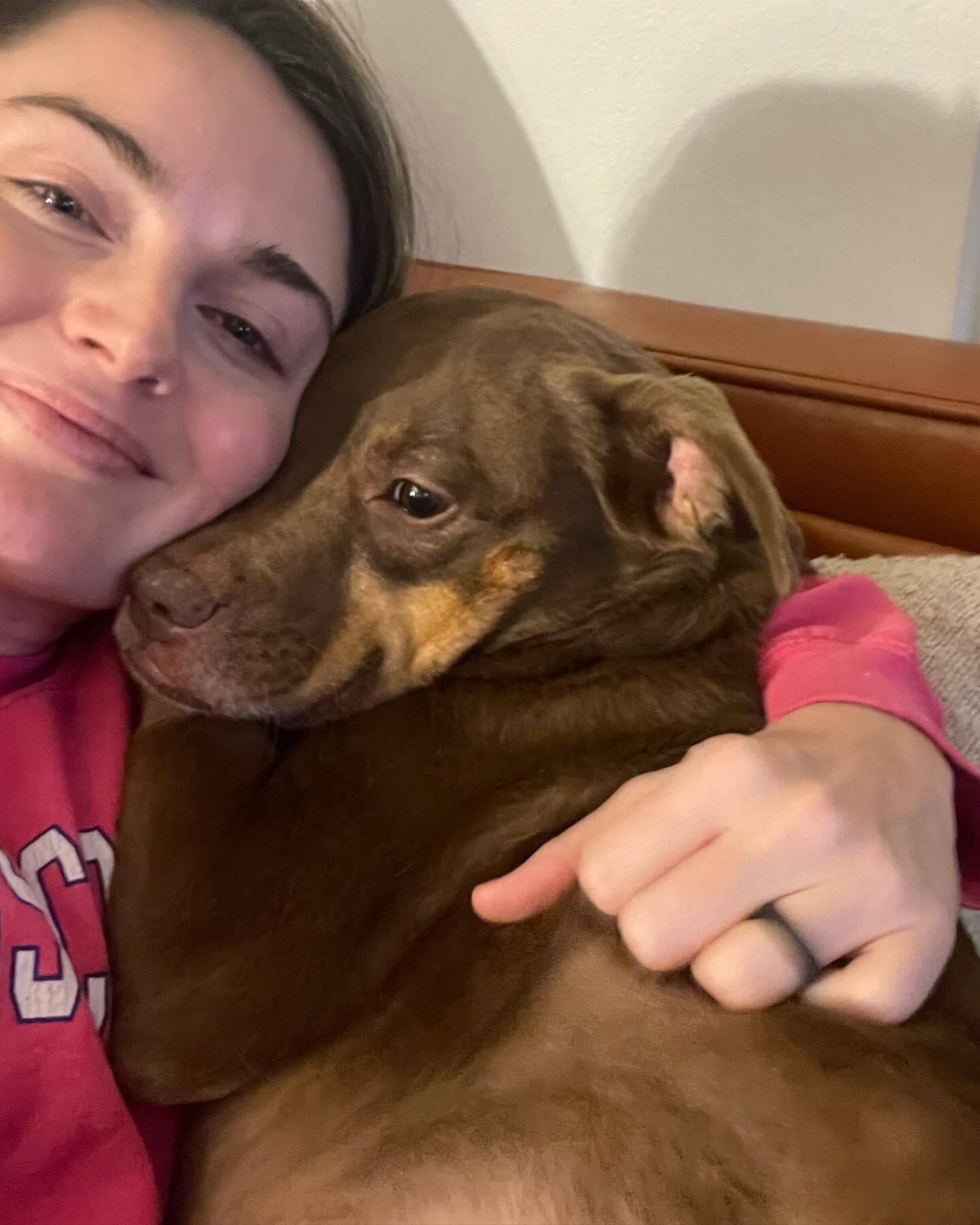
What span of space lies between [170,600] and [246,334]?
40cm

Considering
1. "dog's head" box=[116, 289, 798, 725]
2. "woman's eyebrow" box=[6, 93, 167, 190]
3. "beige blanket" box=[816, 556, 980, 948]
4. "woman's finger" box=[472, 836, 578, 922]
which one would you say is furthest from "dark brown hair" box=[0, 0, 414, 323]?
"beige blanket" box=[816, 556, 980, 948]

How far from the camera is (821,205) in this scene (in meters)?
2.65

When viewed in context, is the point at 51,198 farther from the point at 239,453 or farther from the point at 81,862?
the point at 81,862

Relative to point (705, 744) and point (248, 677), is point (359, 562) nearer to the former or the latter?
point (248, 677)

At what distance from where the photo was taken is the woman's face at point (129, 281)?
1143 mm

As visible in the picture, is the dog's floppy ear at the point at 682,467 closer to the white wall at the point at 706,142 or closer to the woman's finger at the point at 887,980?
the woman's finger at the point at 887,980

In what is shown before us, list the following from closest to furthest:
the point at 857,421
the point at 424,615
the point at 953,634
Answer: the point at 424,615
the point at 953,634
the point at 857,421

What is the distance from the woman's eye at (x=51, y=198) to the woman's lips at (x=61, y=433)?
0.21m

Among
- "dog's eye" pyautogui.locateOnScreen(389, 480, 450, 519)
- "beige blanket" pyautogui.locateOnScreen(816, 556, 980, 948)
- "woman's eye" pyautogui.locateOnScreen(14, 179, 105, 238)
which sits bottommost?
"beige blanket" pyautogui.locateOnScreen(816, 556, 980, 948)

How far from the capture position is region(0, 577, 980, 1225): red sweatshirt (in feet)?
3.32

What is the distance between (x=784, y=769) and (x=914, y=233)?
1.98 m

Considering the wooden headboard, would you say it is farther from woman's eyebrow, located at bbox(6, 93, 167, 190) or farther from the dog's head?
woman's eyebrow, located at bbox(6, 93, 167, 190)

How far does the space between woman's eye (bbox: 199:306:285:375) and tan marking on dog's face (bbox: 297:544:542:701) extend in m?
0.32

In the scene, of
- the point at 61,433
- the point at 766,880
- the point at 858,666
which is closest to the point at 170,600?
the point at 61,433
